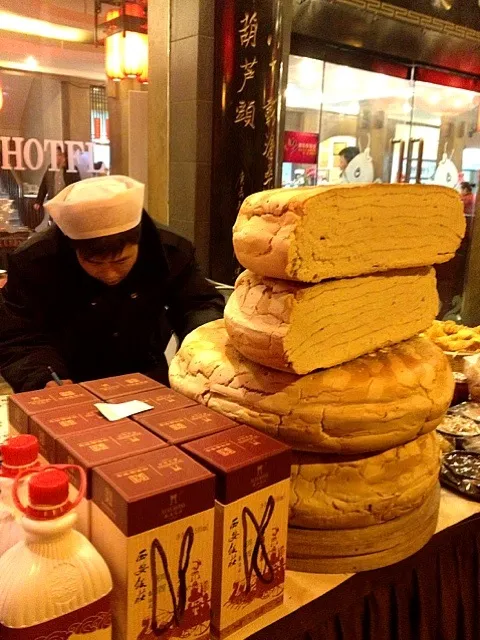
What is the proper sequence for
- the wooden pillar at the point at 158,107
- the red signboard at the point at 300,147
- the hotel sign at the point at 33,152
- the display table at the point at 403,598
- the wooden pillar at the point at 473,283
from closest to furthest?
1. the display table at the point at 403,598
2. the wooden pillar at the point at 158,107
3. the hotel sign at the point at 33,152
4. the red signboard at the point at 300,147
5. the wooden pillar at the point at 473,283

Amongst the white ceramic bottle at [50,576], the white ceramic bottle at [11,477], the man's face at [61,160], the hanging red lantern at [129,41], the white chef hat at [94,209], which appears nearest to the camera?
the white ceramic bottle at [50,576]

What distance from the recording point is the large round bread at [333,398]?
1.02 meters

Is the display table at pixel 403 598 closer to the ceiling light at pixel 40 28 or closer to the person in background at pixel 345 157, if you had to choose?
the person in background at pixel 345 157

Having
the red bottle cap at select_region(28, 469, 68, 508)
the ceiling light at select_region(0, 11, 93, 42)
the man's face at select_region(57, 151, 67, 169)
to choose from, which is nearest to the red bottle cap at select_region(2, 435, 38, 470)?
the red bottle cap at select_region(28, 469, 68, 508)

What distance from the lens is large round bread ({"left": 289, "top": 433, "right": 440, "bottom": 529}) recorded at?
1.04m

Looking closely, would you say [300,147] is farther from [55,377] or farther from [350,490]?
[350,490]

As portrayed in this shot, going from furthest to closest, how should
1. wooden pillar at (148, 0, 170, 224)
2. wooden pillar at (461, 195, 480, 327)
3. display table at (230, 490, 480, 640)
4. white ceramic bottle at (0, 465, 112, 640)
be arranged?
wooden pillar at (461, 195, 480, 327)
wooden pillar at (148, 0, 170, 224)
display table at (230, 490, 480, 640)
white ceramic bottle at (0, 465, 112, 640)

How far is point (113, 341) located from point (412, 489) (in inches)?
47.4

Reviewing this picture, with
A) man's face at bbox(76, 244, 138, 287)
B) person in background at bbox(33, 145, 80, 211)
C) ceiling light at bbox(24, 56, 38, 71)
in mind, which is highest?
ceiling light at bbox(24, 56, 38, 71)

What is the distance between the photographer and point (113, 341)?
204 cm

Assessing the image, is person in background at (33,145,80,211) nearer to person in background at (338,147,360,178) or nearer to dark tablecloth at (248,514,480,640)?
person in background at (338,147,360,178)

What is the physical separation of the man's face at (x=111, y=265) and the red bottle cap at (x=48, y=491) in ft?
3.61

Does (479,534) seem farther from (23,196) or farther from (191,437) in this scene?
(23,196)

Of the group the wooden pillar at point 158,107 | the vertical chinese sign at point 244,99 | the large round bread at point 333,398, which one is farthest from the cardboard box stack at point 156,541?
the wooden pillar at point 158,107
